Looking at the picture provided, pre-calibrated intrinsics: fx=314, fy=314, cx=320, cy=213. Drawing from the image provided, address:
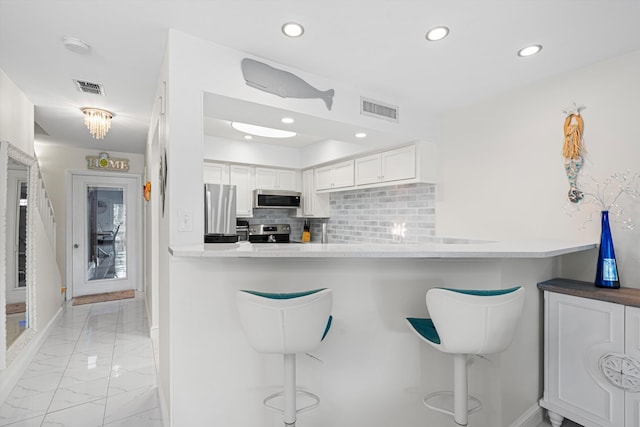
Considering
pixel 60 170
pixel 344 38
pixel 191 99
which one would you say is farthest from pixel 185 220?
pixel 60 170

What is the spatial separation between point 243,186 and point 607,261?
387 centimetres

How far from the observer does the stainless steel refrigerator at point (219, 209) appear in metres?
2.71

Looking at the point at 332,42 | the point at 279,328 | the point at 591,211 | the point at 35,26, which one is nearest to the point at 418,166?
the point at 591,211

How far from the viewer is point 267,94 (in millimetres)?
2117

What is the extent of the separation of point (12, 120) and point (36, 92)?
0.35 meters

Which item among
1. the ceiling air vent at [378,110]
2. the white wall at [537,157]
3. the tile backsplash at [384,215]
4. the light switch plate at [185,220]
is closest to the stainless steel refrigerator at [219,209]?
the light switch plate at [185,220]

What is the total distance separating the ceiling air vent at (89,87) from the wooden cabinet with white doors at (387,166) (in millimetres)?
2694

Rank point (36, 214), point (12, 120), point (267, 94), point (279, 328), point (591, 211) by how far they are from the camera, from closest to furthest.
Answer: point (279, 328) < point (267, 94) < point (591, 211) < point (12, 120) < point (36, 214)

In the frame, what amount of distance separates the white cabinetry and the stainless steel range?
0.43m

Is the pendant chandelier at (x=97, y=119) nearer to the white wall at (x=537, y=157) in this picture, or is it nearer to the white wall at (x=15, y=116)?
the white wall at (x=15, y=116)

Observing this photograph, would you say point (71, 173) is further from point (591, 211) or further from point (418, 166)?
point (591, 211)

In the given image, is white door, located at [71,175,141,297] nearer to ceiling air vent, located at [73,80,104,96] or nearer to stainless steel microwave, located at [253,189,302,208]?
stainless steel microwave, located at [253,189,302,208]

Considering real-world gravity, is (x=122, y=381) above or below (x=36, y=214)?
below

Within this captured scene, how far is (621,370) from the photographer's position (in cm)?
172
